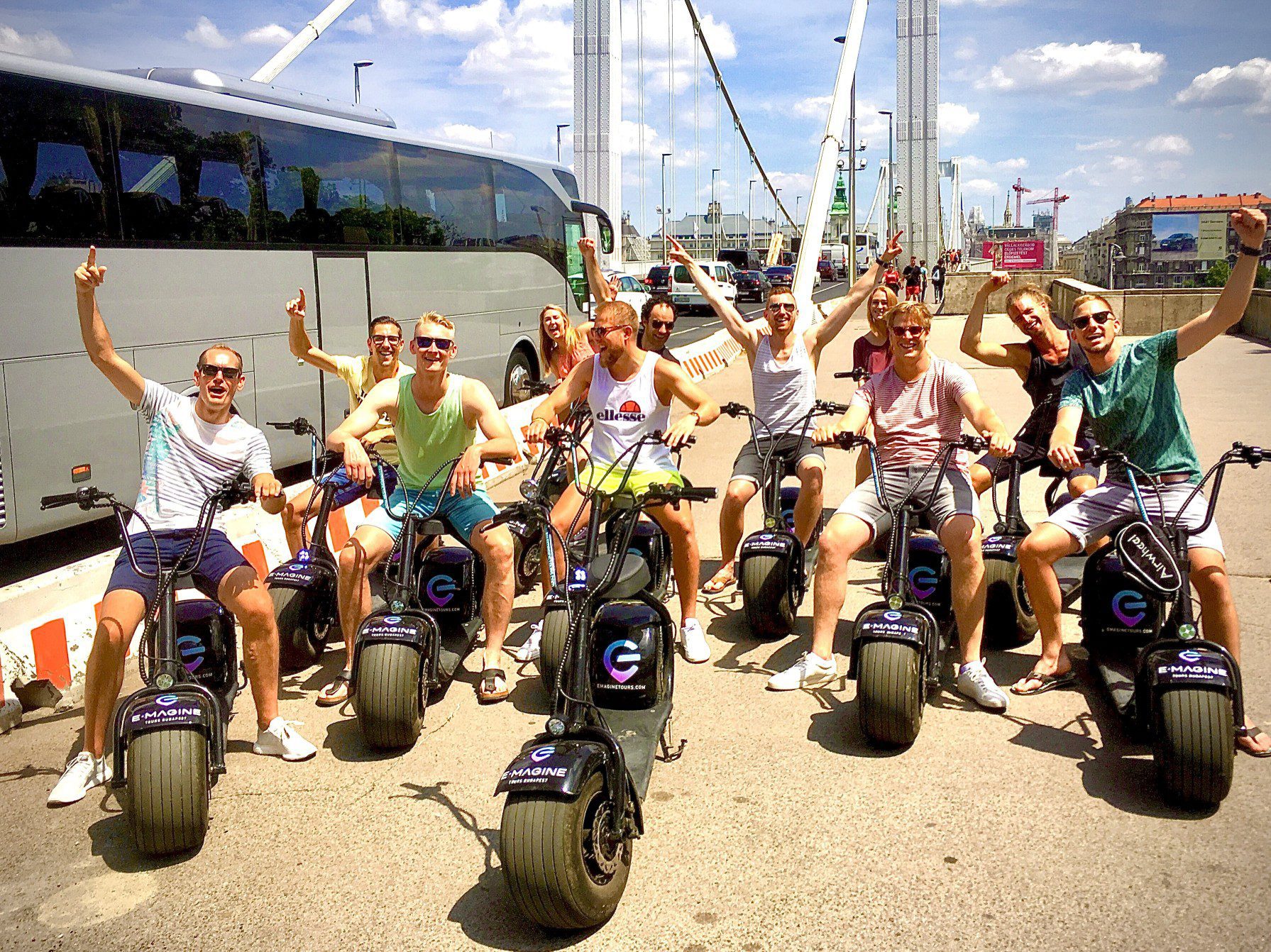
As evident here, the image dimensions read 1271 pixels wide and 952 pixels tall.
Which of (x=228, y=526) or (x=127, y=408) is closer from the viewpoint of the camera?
(x=228, y=526)

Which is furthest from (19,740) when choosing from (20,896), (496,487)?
(496,487)

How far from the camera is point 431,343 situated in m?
5.66

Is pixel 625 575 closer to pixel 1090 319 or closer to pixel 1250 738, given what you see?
pixel 1090 319

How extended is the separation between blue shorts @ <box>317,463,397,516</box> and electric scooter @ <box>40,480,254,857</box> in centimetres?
151

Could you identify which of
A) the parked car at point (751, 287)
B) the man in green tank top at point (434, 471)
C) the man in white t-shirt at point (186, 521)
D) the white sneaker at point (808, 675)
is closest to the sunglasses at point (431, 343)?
the man in green tank top at point (434, 471)

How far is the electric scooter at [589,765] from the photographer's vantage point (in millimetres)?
3305

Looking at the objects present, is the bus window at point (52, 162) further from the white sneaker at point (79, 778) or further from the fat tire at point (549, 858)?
the fat tire at point (549, 858)

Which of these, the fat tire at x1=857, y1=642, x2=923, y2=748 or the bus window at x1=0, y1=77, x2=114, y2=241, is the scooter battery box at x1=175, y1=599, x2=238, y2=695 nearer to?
the fat tire at x1=857, y1=642, x2=923, y2=748

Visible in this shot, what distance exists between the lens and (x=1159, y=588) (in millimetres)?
4492

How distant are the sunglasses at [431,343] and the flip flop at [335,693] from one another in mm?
1608

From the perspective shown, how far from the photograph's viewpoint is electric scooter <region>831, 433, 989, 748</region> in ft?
15.3

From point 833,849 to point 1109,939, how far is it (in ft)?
3.01

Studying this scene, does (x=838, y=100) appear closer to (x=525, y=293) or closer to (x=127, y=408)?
(x=525, y=293)

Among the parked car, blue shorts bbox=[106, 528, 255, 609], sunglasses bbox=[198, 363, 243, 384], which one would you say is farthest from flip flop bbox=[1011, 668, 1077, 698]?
the parked car
